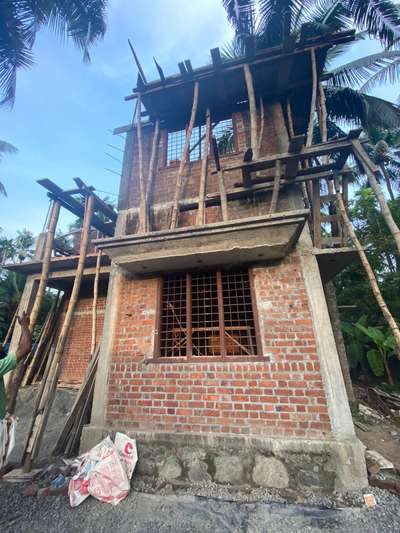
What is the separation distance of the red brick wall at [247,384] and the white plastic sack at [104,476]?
0.49m

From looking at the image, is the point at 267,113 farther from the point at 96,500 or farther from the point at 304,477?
the point at 96,500

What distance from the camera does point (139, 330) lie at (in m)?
4.11

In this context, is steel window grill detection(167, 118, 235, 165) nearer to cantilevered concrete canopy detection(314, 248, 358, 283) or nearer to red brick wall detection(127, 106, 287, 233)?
red brick wall detection(127, 106, 287, 233)

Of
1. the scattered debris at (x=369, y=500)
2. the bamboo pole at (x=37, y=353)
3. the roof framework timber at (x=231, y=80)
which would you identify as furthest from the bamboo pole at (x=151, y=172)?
the bamboo pole at (x=37, y=353)

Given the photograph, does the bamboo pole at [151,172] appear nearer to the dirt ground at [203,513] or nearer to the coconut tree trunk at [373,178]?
the coconut tree trunk at [373,178]

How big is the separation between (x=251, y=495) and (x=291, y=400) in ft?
3.94

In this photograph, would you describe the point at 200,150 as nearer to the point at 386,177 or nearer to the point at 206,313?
the point at 206,313

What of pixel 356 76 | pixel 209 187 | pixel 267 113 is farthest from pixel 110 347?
pixel 356 76

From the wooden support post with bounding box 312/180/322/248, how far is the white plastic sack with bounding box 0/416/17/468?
5168 mm

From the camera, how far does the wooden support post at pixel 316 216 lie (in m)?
4.19

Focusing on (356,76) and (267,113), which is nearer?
(267,113)

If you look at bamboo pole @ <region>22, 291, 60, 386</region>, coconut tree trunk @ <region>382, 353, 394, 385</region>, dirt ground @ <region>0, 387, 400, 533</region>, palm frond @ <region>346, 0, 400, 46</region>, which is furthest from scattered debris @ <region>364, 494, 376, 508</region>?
bamboo pole @ <region>22, 291, 60, 386</region>

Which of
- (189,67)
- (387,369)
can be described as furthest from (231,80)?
(387,369)

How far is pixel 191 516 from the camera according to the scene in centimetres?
251
